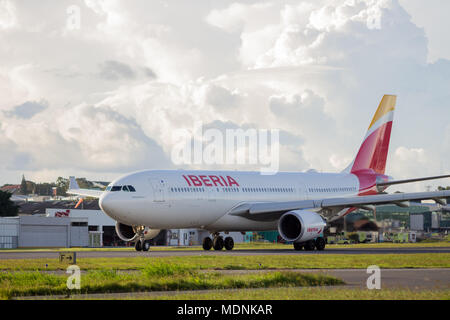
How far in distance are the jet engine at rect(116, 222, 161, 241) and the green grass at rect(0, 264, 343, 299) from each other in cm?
2104

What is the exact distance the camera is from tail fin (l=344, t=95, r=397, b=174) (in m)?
53.8

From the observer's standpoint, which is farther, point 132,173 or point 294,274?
point 132,173

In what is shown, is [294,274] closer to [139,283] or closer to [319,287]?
[319,287]

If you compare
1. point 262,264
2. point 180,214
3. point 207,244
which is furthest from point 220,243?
point 262,264

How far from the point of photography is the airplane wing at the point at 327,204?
40219 mm

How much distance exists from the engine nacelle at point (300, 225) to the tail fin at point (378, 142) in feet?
46.7

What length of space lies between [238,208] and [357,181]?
12605mm

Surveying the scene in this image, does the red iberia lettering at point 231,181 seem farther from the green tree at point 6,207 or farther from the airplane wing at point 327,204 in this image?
the green tree at point 6,207

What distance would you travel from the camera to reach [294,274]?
19.1 metres

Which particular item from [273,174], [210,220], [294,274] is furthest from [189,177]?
[294,274]

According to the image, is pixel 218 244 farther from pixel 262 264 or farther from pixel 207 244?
pixel 262 264

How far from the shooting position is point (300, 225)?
131 ft

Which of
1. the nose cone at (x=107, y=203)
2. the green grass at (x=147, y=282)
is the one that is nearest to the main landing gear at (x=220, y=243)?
the nose cone at (x=107, y=203)

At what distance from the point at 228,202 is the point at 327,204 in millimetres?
5781
